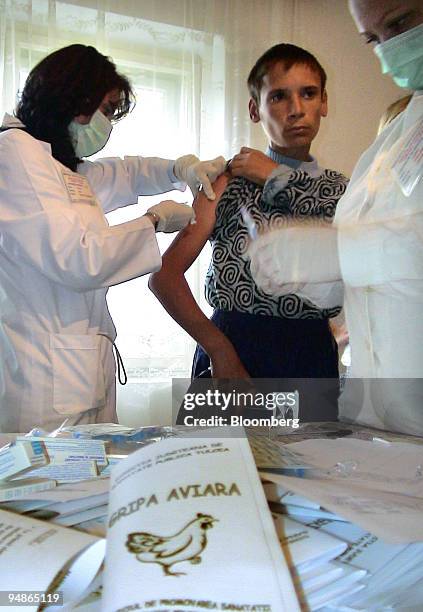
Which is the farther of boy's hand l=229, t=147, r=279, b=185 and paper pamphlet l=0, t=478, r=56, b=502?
boy's hand l=229, t=147, r=279, b=185

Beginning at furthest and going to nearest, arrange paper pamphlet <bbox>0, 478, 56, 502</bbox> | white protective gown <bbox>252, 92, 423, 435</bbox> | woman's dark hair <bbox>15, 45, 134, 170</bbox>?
woman's dark hair <bbox>15, 45, 134, 170</bbox> → white protective gown <bbox>252, 92, 423, 435</bbox> → paper pamphlet <bbox>0, 478, 56, 502</bbox>

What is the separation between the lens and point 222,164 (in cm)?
97

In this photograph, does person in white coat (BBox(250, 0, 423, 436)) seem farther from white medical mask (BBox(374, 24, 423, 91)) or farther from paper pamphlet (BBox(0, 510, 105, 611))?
paper pamphlet (BBox(0, 510, 105, 611))

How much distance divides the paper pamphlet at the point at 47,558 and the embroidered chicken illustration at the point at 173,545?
1.6 inches

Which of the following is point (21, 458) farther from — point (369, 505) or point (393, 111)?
point (393, 111)

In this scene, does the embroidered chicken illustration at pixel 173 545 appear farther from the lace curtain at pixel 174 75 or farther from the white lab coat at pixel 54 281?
the white lab coat at pixel 54 281

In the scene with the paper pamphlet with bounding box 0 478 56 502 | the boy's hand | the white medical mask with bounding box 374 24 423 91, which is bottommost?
the paper pamphlet with bounding box 0 478 56 502

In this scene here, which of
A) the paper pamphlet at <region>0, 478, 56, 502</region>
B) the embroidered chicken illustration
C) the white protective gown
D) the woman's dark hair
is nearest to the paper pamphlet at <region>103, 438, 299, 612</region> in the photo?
the embroidered chicken illustration

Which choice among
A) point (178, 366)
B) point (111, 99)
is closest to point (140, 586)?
point (178, 366)

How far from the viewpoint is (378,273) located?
636 millimetres

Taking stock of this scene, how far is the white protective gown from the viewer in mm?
624

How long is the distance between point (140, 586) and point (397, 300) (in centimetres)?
48

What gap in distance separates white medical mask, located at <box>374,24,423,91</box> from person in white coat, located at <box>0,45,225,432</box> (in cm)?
31

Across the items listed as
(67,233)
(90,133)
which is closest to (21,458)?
(67,233)
